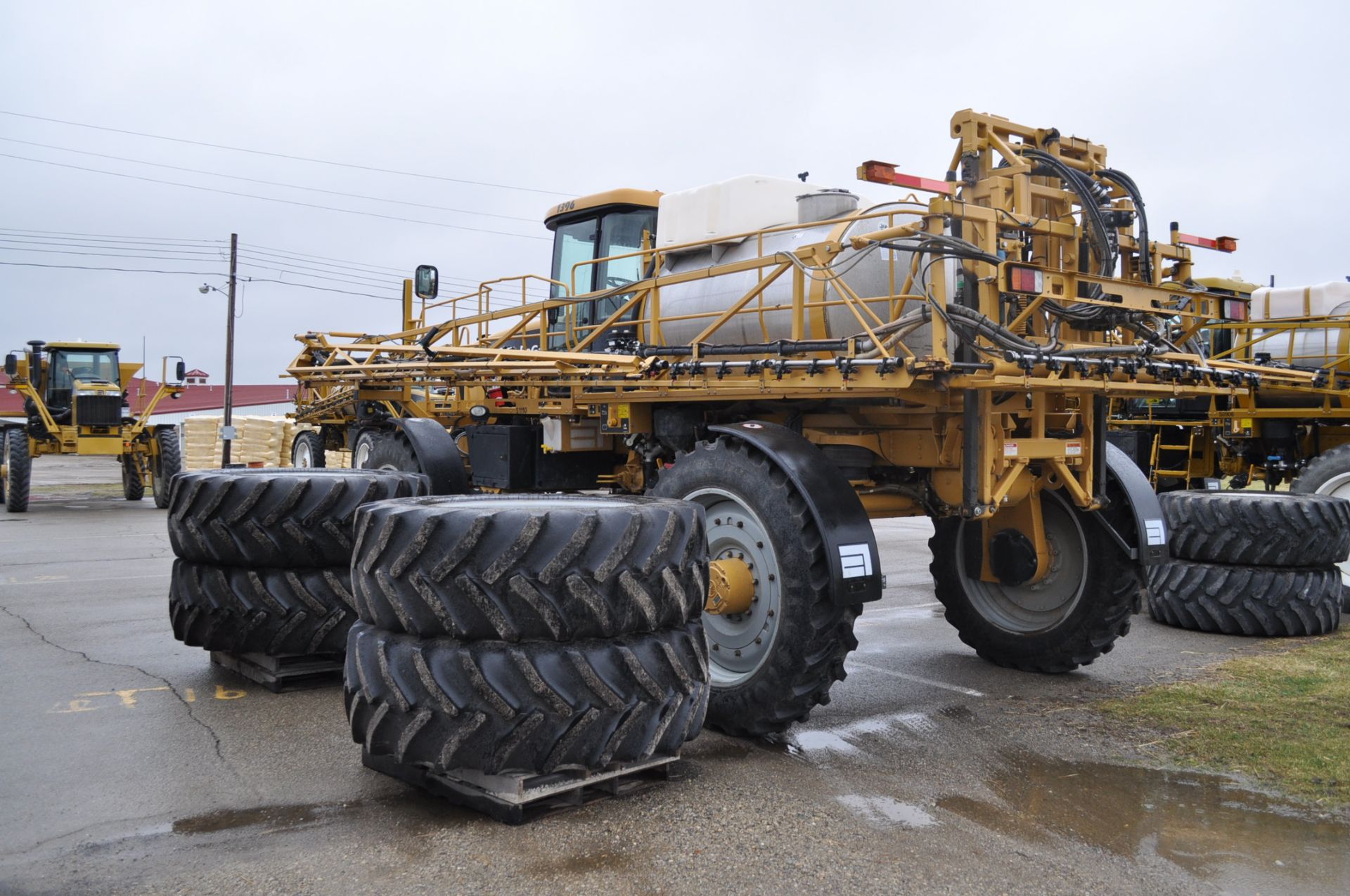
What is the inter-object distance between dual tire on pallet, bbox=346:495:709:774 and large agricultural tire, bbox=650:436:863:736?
97 centimetres

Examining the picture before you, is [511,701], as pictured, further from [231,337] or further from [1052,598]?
[231,337]

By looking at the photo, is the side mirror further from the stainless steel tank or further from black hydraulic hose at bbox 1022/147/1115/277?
black hydraulic hose at bbox 1022/147/1115/277

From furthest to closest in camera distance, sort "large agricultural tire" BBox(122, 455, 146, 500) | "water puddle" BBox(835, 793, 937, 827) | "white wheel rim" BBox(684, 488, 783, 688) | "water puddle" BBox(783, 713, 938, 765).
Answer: "large agricultural tire" BBox(122, 455, 146, 500) < "white wheel rim" BBox(684, 488, 783, 688) < "water puddle" BBox(783, 713, 938, 765) < "water puddle" BBox(835, 793, 937, 827)

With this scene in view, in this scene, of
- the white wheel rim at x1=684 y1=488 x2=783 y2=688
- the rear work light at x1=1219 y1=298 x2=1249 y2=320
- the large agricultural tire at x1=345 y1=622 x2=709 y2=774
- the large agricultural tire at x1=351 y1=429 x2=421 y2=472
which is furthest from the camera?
the large agricultural tire at x1=351 y1=429 x2=421 y2=472

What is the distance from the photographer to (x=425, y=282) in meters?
10.4

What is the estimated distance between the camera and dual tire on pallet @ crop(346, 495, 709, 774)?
13.1 feet

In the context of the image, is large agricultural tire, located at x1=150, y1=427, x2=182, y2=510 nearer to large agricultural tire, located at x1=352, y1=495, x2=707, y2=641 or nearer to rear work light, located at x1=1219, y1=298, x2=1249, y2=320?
large agricultural tire, located at x1=352, y1=495, x2=707, y2=641

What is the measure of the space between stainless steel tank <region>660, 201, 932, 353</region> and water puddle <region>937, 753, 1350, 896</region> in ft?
7.72

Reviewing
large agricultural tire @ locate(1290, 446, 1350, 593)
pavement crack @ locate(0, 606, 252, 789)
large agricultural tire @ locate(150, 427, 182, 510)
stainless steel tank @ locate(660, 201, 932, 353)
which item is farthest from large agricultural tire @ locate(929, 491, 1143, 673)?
large agricultural tire @ locate(150, 427, 182, 510)

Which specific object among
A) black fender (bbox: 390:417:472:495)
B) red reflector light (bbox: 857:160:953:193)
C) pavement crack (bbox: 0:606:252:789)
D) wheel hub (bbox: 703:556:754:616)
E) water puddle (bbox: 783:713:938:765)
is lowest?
pavement crack (bbox: 0:606:252:789)

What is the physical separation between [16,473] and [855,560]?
17.6 metres

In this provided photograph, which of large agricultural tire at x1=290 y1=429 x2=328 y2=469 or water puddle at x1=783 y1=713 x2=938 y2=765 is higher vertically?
large agricultural tire at x1=290 y1=429 x2=328 y2=469

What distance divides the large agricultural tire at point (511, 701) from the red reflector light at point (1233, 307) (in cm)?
388

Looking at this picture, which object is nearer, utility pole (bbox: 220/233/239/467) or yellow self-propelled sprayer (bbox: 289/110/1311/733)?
yellow self-propelled sprayer (bbox: 289/110/1311/733)
